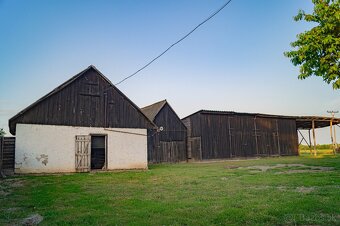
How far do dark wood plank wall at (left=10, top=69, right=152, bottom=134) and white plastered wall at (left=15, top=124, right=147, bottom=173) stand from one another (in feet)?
1.41

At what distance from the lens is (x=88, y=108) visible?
18516mm

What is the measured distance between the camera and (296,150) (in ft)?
123

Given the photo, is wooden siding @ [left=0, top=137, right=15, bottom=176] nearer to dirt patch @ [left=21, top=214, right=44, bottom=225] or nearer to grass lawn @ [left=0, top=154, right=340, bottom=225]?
grass lawn @ [left=0, top=154, right=340, bottom=225]

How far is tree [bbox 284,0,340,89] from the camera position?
8.38 meters

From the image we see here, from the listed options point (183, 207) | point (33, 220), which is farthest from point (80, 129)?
point (183, 207)

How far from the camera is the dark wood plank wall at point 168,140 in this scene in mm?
29500

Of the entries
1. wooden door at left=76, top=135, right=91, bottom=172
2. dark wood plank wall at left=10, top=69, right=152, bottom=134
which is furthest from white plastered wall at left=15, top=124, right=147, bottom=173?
dark wood plank wall at left=10, top=69, right=152, bottom=134

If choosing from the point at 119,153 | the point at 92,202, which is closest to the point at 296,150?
the point at 119,153

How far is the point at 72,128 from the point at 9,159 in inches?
169

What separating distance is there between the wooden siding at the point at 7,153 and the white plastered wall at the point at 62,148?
1.79 meters

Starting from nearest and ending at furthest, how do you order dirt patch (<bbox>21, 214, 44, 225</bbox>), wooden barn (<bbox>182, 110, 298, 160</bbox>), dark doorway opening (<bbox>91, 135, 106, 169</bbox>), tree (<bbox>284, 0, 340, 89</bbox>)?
dirt patch (<bbox>21, 214, 44, 225</bbox>) < tree (<bbox>284, 0, 340, 89</bbox>) < dark doorway opening (<bbox>91, 135, 106, 169</bbox>) < wooden barn (<bbox>182, 110, 298, 160</bbox>)

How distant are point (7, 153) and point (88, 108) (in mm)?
5696

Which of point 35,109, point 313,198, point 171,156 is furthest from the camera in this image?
point 171,156

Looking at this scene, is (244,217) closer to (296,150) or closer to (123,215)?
(123,215)
